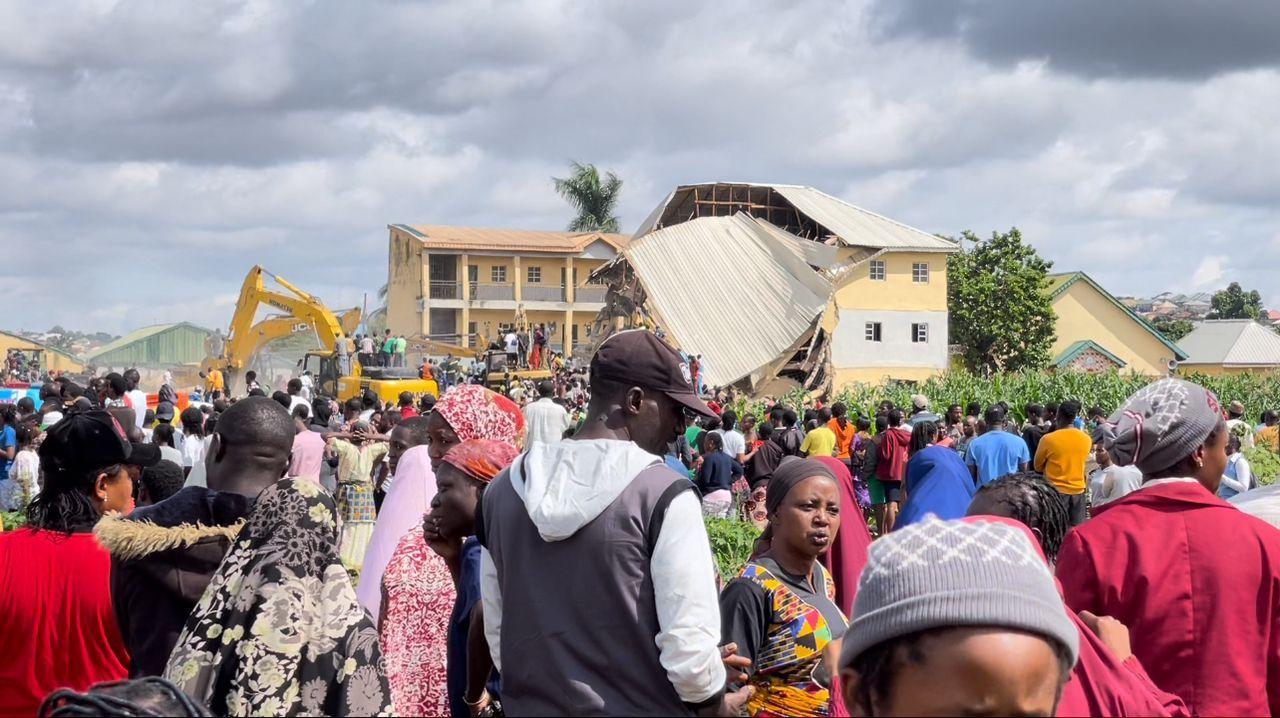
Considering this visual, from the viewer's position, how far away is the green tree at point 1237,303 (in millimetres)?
99812

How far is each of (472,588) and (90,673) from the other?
1145 millimetres

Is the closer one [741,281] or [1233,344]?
[741,281]

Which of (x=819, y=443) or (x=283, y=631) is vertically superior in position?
(x=283, y=631)

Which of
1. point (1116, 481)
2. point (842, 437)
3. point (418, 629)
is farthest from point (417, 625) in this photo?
point (842, 437)

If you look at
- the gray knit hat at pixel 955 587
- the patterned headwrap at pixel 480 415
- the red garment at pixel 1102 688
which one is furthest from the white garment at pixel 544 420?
the gray knit hat at pixel 955 587

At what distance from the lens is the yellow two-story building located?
56156 mm

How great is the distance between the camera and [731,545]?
32.1 feet

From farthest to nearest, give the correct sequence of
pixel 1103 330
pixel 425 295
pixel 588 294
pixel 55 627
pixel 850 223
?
pixel 588 294 < pixel 1103 330 < pixel 425 295 < pixel 850 223 < pixel 55 627

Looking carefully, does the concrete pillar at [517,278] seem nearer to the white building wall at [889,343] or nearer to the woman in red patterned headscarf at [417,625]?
the white building wall at [889,343]

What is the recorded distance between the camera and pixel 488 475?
14.2ft

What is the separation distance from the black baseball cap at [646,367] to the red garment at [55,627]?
163cm

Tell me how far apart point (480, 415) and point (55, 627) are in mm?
1779

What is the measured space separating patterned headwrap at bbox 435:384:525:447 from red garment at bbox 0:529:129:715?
5.02ft

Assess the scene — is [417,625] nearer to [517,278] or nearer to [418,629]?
[418,629]
